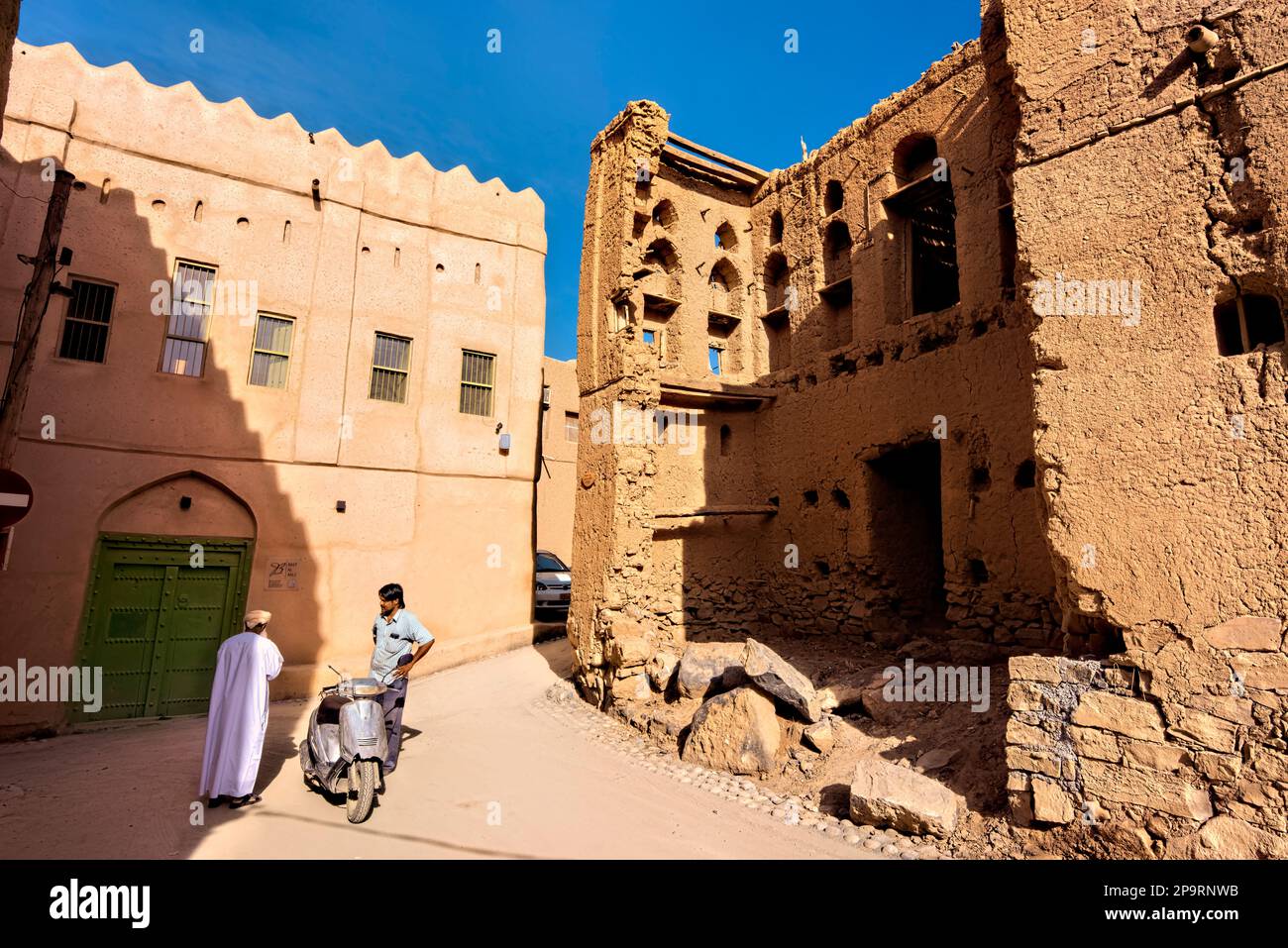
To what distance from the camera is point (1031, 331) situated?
5.37 metres

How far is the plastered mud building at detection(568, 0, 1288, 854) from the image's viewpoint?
14.3 feet

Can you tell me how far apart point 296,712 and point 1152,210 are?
11477 millimetres

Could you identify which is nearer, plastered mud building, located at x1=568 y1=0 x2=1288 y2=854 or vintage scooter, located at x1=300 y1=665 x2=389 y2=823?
plastered mud building, located at x1=568 y1=0 x2=1288 y2=854

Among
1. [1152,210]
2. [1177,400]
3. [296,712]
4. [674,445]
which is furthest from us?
[674,445]

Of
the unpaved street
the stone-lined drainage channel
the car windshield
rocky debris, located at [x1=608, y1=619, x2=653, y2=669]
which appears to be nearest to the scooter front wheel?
the unpaved street

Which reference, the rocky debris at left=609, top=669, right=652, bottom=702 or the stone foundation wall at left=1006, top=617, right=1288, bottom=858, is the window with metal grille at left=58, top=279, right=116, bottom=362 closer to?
the rocky debris at left=609, top=669, right=652, bottom=702

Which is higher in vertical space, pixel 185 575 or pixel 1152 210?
pixel 1152 210

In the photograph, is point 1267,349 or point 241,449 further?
point 241,449

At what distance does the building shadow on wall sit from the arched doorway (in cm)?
3

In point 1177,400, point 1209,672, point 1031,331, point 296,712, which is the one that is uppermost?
point 1031,331

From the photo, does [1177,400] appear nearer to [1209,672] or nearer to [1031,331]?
[1031,331]

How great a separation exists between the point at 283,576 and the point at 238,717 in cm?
578

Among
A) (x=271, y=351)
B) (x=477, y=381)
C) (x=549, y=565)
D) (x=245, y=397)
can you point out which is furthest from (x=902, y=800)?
(x=549, y=565)
